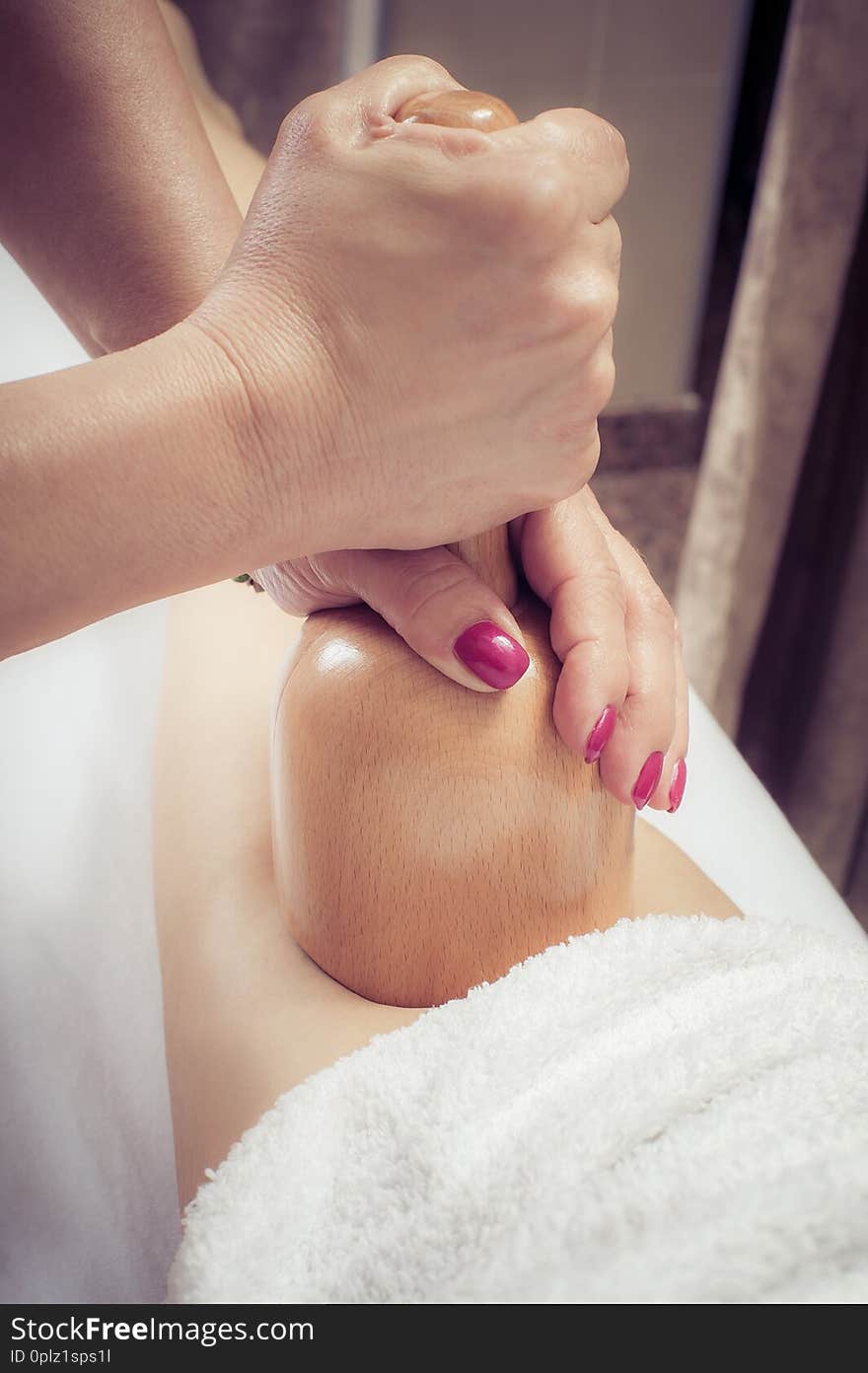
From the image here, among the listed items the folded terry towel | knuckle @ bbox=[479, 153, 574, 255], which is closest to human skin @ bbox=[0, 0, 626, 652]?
knuckle @ bbox=[479, 153, 574, 255]

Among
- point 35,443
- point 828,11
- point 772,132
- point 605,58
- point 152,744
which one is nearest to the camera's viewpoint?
point 35,443

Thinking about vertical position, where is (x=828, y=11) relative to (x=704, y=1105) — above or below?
above

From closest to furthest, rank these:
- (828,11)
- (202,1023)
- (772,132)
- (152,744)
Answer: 1. (202,1023)
2. (152,744)
3. (828,11)
4. (772,132)

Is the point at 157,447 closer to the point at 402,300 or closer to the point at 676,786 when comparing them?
the point at 402,300

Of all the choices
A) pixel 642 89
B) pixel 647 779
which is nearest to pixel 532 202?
pixel 647 779

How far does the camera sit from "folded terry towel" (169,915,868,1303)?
1.28 ft

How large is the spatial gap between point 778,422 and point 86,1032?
3.83 ft

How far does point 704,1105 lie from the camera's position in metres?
0.45

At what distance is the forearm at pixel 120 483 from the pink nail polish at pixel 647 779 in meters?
0.23

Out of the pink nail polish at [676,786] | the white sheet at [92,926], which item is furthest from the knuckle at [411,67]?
the white sheet at [92,926]

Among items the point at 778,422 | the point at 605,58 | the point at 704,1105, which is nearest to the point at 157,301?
the point at 704,1105

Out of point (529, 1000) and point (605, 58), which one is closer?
point (529, 1000)

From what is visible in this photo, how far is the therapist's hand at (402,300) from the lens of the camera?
0.42 metres

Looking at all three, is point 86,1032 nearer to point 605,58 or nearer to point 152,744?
point 152,744
